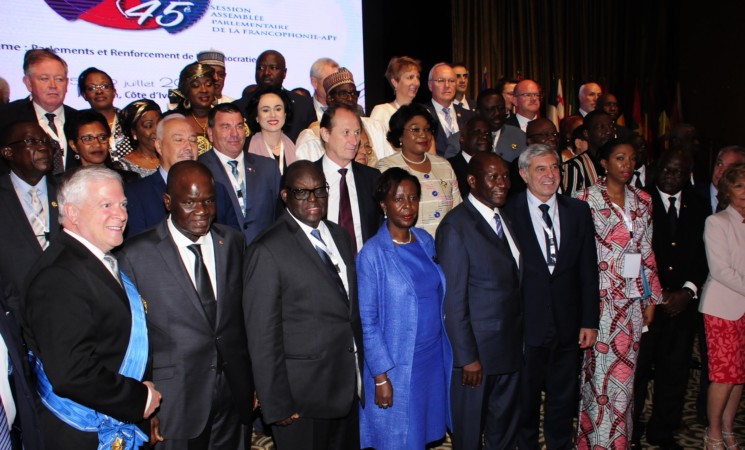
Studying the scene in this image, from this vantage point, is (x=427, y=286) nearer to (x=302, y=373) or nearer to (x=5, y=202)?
(x=302, y=373)

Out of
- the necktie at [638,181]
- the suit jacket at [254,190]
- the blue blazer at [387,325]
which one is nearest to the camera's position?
the blue blazer at [387,325]

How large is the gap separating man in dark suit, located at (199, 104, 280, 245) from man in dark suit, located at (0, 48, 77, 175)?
3.69 ft

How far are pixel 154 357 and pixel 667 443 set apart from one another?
3192mm

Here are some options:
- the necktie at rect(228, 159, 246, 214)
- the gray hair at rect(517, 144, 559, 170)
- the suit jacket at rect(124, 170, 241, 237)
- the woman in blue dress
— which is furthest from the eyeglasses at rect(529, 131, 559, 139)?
the suit jacket at rect(124, 170, 241, 237)

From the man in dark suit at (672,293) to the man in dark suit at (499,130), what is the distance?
5.12 ft

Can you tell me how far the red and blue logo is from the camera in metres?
5.66

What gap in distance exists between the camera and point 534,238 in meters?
3.49

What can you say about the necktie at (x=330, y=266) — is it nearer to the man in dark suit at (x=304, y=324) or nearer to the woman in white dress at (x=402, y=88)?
the man in dark suit at (x=304, y=324)

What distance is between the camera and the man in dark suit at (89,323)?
2.12 meters

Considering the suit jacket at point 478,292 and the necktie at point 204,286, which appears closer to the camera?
the necktie at point 204,286

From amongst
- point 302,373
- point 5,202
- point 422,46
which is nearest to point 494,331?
point 302,373

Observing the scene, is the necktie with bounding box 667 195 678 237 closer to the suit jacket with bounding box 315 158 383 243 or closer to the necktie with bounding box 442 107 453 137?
the suit jacket with bounding box 315 158 383 243

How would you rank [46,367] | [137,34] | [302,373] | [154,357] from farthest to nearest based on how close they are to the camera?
[137,34] → [302,373] → [154,357] → [46,367]

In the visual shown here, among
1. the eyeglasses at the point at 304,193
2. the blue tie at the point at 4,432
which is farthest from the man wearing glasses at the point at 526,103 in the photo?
the blue tie at the point at 4,432
